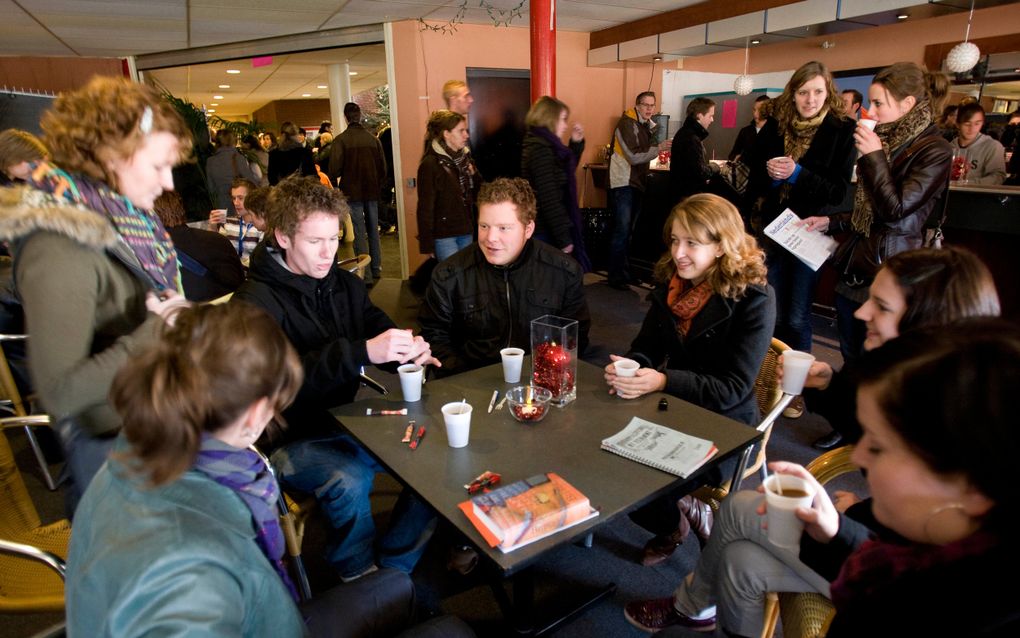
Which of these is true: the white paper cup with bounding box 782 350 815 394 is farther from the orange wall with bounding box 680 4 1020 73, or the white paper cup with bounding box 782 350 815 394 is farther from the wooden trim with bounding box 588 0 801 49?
the orange wall with bounding box 680 4 1020 73

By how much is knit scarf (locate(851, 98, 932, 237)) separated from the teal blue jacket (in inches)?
113

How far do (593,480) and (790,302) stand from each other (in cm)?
256

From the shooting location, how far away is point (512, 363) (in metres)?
1.87

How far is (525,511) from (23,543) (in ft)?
4.46

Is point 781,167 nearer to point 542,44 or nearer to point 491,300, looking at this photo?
point 491,300

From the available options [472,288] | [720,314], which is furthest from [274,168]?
[720,314]

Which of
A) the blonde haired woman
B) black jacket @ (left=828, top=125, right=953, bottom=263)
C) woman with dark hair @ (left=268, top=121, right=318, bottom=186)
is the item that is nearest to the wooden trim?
black jacket @ (left=828, top=125, right=953, bottom=263)

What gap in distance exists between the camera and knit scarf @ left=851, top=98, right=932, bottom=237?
2607 millimetres

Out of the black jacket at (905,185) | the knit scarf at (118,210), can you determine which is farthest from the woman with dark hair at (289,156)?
the black jacket at (905,185)

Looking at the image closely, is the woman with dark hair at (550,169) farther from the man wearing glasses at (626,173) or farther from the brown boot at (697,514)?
the brown boot at (697,514)

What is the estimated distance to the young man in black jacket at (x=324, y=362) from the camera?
1816mm

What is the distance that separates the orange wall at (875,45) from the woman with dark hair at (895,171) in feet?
16.3

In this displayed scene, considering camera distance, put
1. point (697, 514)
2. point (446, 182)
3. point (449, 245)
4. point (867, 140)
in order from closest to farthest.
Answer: point (697, 514) → point (867, 140) → point (446, 182) → point (449, 245)

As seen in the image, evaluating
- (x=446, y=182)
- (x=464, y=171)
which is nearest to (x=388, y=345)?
(x=446, y=182)
